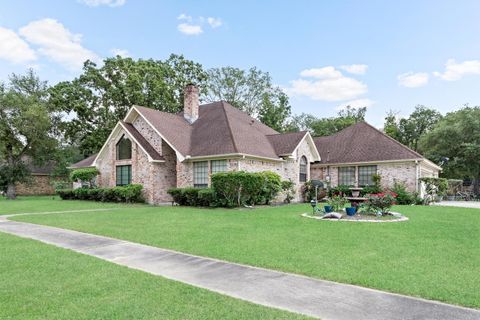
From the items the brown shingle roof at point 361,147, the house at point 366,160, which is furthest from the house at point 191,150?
the brown shingle roof at point 361,147

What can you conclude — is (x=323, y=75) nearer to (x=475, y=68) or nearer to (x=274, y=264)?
(x=475, y=68)

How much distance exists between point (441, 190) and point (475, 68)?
9020mm

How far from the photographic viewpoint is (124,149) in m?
24.8

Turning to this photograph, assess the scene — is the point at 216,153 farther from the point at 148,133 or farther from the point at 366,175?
the point at 366,175

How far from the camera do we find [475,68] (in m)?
24.5

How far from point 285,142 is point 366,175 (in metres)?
6.20

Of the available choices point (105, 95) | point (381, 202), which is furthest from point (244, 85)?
point (381, 202)

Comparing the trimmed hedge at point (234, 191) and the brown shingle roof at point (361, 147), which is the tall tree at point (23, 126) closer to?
the trimmed hedge at point (234, 191)

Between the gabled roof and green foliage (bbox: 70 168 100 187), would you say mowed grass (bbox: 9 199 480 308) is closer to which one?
the gabled roof

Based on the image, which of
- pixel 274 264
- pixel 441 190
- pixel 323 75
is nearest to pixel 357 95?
pixel 323 75

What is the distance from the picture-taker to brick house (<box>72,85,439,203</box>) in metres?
22.1

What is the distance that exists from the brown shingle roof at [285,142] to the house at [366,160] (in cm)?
324

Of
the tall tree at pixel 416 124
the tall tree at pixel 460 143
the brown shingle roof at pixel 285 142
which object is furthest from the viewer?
the tall tree at pixel 416 124

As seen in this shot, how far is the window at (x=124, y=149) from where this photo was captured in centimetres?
2439
